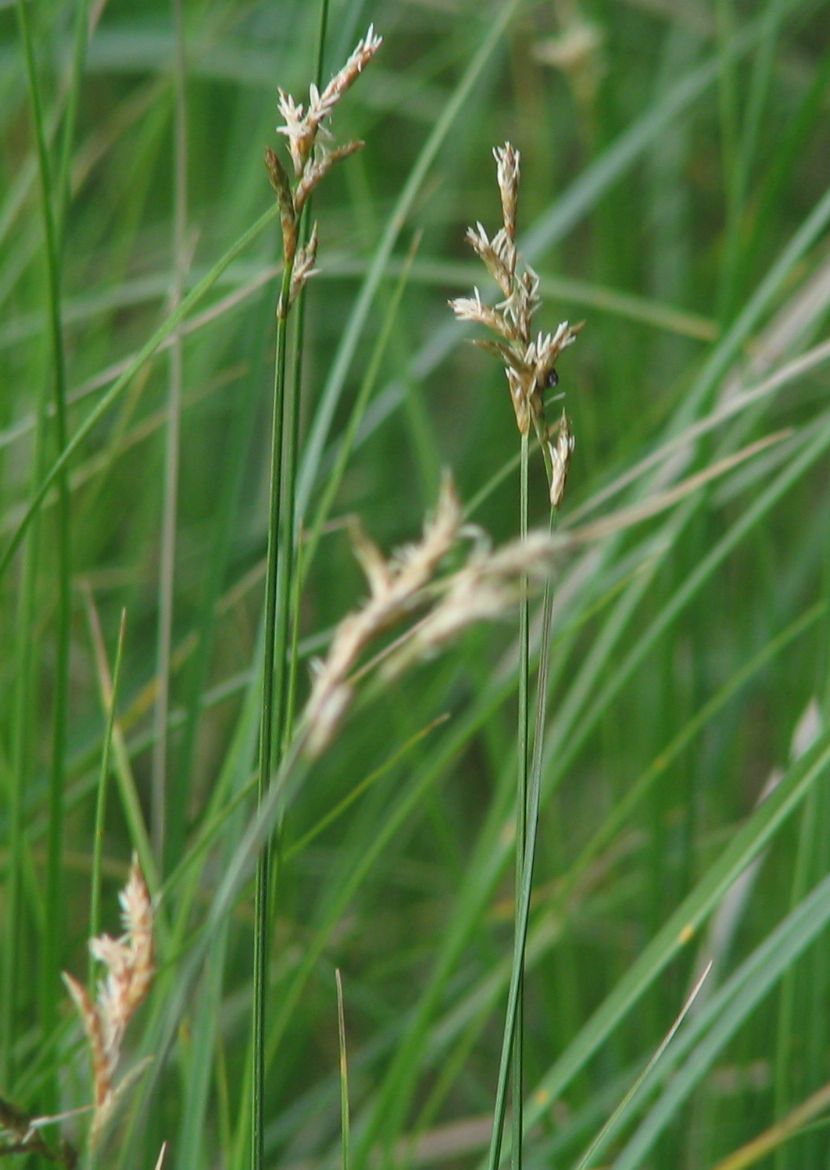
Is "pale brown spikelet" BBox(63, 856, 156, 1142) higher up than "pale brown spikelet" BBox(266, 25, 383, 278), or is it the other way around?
"pale brown spikelet" BBox(266, 25, 383, 278)

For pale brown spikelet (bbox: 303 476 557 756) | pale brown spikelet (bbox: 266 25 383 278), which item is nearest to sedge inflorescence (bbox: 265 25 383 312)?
pale brown spikelet (bbox: 266 25 383 278)

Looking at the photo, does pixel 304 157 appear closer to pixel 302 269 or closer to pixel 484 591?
pixel 302 269

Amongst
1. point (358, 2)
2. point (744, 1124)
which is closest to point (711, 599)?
point (744, 1124)

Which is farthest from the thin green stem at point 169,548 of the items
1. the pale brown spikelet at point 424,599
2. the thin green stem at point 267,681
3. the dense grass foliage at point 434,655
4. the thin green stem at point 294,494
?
the pale brown spikelet at point 424,599

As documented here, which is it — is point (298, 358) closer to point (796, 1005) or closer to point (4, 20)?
point (796, 1005)

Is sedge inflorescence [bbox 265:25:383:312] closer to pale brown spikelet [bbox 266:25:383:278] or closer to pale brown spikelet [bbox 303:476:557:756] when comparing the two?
pale brown spikelet [bbox 266:25:383:278]

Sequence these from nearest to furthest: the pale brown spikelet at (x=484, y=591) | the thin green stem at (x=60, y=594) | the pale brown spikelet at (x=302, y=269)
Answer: the pale brown spikelet at (x=484, y=591) < the pale brown spikelet at (x=302, y=269) < the thin green stem at (x=60, y=594)

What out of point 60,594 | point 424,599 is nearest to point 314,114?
point 424,599

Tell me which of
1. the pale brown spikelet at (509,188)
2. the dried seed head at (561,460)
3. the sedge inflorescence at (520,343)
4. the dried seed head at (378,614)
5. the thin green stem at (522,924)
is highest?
the pale brown spikelet at (509,188)

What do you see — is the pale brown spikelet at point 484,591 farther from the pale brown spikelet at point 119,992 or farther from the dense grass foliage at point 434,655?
the pale brown spikelet at point 119,992
